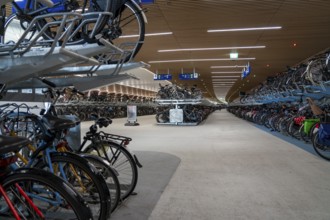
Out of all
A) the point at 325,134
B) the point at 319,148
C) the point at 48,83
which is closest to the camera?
the point at 48,83

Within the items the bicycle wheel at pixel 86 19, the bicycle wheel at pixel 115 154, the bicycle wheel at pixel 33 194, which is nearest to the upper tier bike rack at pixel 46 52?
the bicycle wheel at pixel 86 19

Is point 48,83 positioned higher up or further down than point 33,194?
higher up

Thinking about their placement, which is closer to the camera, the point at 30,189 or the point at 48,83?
the point at 30,189

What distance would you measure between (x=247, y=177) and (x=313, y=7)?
5197 mm

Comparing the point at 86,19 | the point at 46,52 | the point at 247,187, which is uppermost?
the point at 86,19

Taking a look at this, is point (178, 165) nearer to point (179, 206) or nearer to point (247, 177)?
point (247, 177)

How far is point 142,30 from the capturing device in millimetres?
2852

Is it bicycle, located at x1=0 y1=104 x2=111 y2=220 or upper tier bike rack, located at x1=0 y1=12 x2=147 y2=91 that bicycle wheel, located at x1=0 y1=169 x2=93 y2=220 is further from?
upper tier bike rack, located at x1=0 y1=12 x2=147 y2=91

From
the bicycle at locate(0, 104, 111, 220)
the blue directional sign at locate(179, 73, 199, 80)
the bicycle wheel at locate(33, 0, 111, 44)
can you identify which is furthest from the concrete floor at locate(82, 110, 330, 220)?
the blue directional sign at locate(179, 73, 199, 80)

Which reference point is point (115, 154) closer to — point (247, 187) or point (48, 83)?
point (48, 83)

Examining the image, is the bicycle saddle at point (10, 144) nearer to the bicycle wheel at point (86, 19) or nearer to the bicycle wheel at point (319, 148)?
the bicycle wheel at point (86, 19)

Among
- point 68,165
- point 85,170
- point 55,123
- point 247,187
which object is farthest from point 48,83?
point 247,187

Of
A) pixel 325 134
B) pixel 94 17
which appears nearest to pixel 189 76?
pixel 325 134

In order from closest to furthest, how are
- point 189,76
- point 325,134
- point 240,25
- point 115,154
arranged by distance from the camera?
point 115,154
point 325,134
point 240,25
point 189,76
